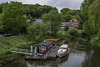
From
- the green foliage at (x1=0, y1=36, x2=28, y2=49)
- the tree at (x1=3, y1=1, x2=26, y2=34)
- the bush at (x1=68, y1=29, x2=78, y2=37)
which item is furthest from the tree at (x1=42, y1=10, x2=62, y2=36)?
the green foliage at (x1=0, y1=36, x2=28, y2=49)

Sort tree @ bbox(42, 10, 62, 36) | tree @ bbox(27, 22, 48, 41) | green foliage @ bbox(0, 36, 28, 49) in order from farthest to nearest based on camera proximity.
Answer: tree @ bbox(42, 10, 62, 36), tree @ bbox(27, 22, 48, 41), green foliage @ bbox(0, 36, 28, 49)

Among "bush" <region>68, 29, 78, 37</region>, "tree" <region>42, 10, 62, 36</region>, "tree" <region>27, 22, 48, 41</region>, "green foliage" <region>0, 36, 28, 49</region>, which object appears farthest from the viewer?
"bush" <region>68, 29, 78, 37</region>

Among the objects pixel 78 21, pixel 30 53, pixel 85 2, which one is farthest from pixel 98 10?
pixel 78 21

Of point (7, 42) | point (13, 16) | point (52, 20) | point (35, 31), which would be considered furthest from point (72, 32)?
point (7, 42)

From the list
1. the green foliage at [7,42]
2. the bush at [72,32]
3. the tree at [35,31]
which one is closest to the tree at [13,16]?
the tree at [35,31]

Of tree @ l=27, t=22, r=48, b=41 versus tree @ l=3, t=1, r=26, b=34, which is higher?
tree @ l=3, t=1, r=26, b=34

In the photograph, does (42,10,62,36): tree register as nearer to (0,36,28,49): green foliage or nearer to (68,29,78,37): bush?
(68,29,78,37): bush

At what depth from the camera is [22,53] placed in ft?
86.4

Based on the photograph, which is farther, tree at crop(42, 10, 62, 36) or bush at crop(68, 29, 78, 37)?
bush at crop(68, 29, 78, 37)

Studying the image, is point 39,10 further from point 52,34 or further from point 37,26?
point 37,26

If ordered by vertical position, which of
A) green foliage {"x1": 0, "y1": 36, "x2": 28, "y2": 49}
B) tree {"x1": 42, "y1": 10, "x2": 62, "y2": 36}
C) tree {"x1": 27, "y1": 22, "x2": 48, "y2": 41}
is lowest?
→ green foliage {"x1": 0, "y1": 36, "x2": 28, "y2": 49}

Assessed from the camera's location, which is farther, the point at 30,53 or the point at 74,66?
the point at 30,53

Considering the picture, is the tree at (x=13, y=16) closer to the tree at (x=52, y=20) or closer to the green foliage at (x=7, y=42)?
the green foliage at (x=7, y=42)

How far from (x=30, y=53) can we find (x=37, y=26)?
12.5 metres
